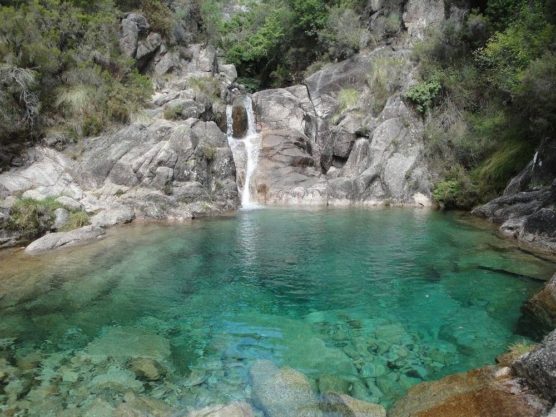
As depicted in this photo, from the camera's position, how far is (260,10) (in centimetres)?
3872

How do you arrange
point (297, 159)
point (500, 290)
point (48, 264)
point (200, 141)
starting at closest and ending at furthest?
point (500, 290)
point (48, 264)
point (200, 141)
point (297, 159)

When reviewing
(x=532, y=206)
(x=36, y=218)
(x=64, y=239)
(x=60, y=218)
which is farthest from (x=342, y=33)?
(x=64, y=239)

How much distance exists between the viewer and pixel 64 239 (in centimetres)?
1264

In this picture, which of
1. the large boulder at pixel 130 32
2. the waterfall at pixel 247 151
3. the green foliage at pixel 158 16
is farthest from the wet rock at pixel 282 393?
the green foliage at pixel 158 16

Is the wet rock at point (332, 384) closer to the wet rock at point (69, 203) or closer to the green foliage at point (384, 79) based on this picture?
the wet rock at point (69, 203)

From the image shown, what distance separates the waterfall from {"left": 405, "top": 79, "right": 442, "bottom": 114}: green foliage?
924cm

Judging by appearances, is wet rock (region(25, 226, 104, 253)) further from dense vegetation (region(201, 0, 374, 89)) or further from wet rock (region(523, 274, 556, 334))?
dense vegetation (region(201, 0, 374, 89))

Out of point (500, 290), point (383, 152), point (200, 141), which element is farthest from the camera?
point (383, 152)

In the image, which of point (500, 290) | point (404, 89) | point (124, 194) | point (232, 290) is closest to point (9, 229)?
point (124, 194)

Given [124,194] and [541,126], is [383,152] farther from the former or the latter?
[124,194]

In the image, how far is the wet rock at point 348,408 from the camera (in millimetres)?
4551

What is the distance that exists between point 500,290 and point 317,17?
92.1ft

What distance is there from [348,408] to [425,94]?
2029 cm

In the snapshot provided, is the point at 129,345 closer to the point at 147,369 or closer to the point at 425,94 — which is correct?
the point at 147,369
